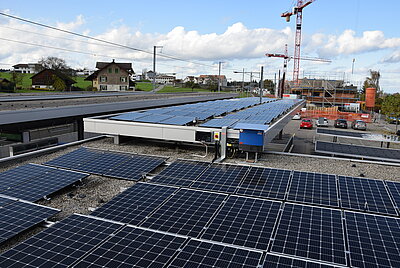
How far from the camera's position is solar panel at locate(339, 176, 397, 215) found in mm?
9461

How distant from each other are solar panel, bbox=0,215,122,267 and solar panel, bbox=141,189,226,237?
1188mm

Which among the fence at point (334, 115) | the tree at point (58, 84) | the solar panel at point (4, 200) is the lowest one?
the fence at point (334, 115)

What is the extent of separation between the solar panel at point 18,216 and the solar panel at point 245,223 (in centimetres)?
474

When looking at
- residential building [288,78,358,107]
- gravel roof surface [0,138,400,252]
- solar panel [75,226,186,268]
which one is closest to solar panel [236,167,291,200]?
gravel roof surface [0,138,400,252]

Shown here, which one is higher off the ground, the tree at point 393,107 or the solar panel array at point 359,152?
the tree at point 393,107

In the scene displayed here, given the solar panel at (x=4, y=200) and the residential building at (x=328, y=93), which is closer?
the solar panel at (x=4, y=200)

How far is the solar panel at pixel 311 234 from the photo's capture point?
680 centimetres

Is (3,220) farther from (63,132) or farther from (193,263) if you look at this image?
(63,132)

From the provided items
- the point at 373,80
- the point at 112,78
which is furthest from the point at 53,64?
the point at 373,80

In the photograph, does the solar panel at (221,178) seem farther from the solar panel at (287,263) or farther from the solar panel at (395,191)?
the solar panel at (395,191)

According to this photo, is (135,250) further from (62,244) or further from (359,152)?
(359,152)

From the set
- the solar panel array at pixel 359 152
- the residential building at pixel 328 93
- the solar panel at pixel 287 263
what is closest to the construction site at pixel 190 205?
the solar panel at pixel 287 263

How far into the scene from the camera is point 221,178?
11719 mm

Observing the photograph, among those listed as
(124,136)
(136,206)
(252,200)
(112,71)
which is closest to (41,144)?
(124,136)
